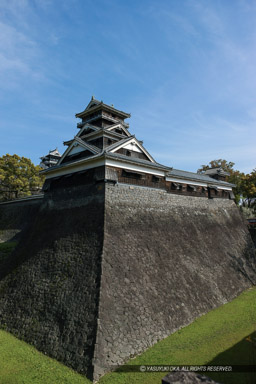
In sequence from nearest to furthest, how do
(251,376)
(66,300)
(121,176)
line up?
(251,376) → (66,300) → (121,176)

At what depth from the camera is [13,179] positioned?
30.8 meters

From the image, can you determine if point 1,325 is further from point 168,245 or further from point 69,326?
point 168,245

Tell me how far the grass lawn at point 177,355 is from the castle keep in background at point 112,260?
1.35 feet

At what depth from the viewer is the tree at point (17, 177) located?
30.5 m

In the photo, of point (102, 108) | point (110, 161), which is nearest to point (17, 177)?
point (102, 108)

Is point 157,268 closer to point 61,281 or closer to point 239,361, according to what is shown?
point 61,281

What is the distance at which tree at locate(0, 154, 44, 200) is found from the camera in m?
30.5

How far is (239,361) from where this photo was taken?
8.54 meters

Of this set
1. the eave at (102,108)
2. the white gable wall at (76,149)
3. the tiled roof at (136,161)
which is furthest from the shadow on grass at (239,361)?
the eave at (102,108)

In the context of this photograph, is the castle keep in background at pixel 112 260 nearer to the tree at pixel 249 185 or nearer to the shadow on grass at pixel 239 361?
the shadow on grass at pixel 239 361

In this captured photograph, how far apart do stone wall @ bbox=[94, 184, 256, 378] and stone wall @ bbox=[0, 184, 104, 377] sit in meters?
0.64

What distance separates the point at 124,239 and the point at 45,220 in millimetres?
6905

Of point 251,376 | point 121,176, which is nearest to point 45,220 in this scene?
point 121,176

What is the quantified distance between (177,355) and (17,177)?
29.1m
